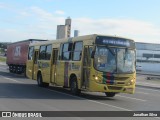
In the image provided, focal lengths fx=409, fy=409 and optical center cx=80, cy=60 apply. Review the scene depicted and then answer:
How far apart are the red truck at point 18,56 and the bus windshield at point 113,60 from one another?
20630mm

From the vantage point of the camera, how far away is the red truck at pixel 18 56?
41.6 m

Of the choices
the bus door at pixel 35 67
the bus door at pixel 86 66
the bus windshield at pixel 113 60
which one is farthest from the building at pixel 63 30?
the bus windshield at pixel 113 60

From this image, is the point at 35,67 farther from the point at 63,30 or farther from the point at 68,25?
the point at 68,25

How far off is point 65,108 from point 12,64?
119 feet

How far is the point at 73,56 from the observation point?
2048cm

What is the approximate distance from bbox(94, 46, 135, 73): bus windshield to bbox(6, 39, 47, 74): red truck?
20630 mm

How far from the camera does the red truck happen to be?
41.6 metres

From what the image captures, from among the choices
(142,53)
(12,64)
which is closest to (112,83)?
(12,64)

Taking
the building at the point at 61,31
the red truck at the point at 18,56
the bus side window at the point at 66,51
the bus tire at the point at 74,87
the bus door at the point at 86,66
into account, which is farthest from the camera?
the building at the point at 61,31

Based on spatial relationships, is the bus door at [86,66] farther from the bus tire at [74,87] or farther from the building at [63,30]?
the building at [63,30]

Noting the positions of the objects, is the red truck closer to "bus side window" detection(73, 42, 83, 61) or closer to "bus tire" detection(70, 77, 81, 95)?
"bus side window" detection(73, 42, 83, 61)

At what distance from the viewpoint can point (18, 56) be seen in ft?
148

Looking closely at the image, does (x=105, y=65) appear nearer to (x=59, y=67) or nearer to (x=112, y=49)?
(x=112, y=49)

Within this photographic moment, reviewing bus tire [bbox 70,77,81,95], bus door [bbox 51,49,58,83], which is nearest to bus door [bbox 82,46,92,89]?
bus tire [bbox 70,77,81,95]
